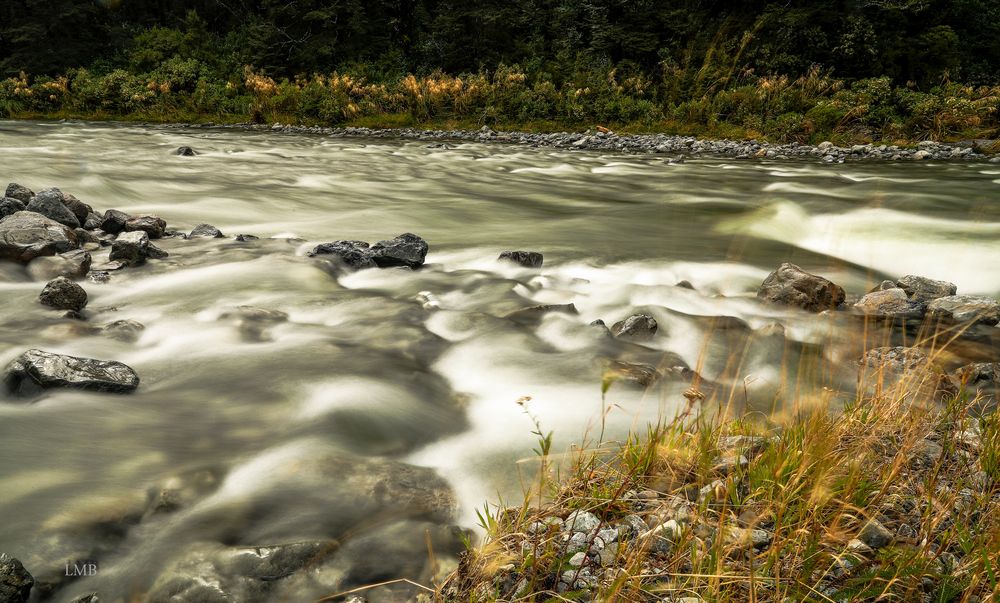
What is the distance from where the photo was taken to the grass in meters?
1.39

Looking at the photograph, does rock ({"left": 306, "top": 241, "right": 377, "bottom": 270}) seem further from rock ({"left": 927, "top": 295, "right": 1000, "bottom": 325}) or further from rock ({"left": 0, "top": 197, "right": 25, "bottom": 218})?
rock ({"left": 927, "top": 295, "right": 1000, "bottom": 325})

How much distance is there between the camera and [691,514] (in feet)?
5.24

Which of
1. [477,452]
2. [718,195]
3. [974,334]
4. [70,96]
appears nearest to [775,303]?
[974,334]

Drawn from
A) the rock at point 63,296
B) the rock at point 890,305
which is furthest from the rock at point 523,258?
the rock at point 63,296

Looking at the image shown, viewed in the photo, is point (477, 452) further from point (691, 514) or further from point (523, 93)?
point (523, 93)

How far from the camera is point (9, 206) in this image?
523cm

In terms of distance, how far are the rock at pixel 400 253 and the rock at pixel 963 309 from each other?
4.06 meters

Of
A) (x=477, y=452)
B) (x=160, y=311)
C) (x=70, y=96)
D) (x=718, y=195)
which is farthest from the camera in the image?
(x=70, y=96)

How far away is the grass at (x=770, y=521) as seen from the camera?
1394mm

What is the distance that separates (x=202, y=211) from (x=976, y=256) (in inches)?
369

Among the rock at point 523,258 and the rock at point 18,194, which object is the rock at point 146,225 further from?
the rock at point 523,258

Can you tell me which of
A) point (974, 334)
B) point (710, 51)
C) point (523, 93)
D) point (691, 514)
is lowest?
point (974, 334)

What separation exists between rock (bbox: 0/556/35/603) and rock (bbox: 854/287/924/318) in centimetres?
478

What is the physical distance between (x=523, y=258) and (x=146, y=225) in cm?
382
